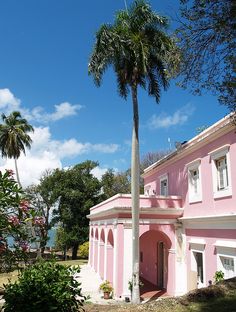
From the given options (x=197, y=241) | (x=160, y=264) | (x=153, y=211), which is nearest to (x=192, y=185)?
(x=153, y=211)

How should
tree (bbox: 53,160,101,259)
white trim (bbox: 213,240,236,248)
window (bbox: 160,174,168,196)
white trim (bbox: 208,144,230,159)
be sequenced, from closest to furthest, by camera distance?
white trim (bbox: 213,240,236,248), white trim (bbox: 208,144,230,159), window (bbox: 160,174,168,196), tree (bbox: 53,160,101,259)

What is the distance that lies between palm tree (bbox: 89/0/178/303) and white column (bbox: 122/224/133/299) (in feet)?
2.46

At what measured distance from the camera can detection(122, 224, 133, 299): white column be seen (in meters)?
16.1

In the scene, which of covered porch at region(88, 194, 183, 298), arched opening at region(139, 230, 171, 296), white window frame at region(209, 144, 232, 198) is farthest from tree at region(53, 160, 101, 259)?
white window frame at region(209, 144, 232, 198)

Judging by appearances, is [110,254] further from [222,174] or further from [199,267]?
[222,174]

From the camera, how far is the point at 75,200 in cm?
3875

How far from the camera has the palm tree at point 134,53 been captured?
15.6 meters

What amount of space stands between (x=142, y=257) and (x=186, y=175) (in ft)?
28.5

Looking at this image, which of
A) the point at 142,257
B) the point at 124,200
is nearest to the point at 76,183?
the point at 142,257

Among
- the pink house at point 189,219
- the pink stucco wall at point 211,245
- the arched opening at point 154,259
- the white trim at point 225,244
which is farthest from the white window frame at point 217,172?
→ the arched opening at point 154,259

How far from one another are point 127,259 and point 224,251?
16.2ft

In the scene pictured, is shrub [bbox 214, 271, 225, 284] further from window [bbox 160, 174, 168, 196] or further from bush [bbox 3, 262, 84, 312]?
bush [bbox 3, 262, 84, 312]

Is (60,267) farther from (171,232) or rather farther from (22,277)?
(171,232)

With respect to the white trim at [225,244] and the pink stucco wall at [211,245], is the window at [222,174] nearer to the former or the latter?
the pink stucco wall at [211,245]
